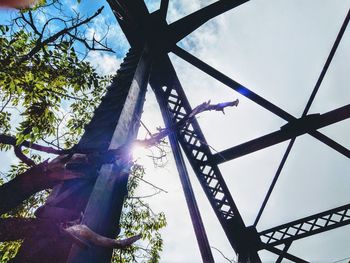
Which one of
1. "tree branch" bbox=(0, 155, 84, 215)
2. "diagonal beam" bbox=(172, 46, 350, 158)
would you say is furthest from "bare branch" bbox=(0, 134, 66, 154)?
"diagonal beam" bbox=(172, 46, 350, 158)

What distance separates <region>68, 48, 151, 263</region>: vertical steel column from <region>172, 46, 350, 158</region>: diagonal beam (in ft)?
6.82

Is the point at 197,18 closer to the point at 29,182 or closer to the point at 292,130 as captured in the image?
the point at 292,130

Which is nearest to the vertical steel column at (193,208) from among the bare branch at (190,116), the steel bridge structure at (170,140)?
the steel bridge structure at (170,140)

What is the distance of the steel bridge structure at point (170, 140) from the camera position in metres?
1.62

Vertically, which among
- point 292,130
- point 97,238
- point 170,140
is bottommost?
point 97,238

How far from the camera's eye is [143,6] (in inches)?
170

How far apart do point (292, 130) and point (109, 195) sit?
148 inches

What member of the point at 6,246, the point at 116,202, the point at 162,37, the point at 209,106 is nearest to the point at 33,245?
the point at 116,202

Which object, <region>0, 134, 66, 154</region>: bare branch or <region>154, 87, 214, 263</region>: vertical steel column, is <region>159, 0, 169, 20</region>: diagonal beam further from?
<region>0, 134, 66, 154</region>: bare branch

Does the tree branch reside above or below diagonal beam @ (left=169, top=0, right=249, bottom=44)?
below

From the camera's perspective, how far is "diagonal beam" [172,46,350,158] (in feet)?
14.4

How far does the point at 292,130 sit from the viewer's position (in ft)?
14.8

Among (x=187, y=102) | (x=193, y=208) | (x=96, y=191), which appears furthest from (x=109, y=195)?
(x=187, y=102)

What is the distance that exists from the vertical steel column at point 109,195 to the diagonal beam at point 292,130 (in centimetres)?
217
